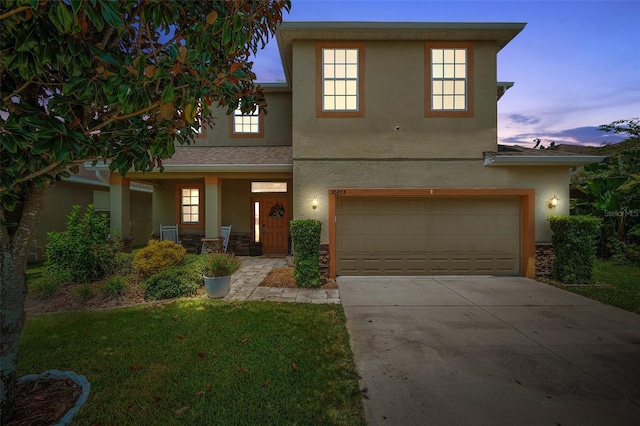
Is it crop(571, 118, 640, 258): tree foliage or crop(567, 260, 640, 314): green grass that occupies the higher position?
crop(571, 118, 640, 258): tree foliage

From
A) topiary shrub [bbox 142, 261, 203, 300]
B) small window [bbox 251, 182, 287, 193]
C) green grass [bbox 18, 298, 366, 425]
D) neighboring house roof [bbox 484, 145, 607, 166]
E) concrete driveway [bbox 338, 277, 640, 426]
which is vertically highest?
neighboring house roof [bbox 484, 145, 607, 166]

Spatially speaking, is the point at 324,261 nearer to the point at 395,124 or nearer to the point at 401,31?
the point at 395,124

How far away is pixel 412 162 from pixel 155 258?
685cm

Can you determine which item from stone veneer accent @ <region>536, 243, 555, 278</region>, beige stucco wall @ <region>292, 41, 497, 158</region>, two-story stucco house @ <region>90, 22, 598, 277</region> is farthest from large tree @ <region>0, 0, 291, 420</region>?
stone veneer accent @ <region>536, 243, 555, 278</region>

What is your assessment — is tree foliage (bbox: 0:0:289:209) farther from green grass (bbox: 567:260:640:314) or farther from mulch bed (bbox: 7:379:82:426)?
green grass (bbox: 567:260:640:314)

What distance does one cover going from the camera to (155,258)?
247 inches

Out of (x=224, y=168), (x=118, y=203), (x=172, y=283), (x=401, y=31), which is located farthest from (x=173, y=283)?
(x=401, y=31)

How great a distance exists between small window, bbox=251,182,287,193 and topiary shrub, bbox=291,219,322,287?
4479mm

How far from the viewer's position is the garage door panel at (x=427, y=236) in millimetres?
7383

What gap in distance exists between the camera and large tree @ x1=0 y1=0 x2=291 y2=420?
1.71m

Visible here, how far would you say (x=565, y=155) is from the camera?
22.8 ft

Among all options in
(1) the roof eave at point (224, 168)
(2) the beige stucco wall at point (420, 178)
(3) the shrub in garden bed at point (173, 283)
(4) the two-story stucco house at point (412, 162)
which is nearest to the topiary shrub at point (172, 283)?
(3) the shrub in garden bed at point (173, 283)

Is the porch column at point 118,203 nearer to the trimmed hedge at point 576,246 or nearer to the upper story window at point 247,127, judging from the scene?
the upper story window at point 247,127

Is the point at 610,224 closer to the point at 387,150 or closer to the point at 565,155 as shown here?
the point at 565,155
